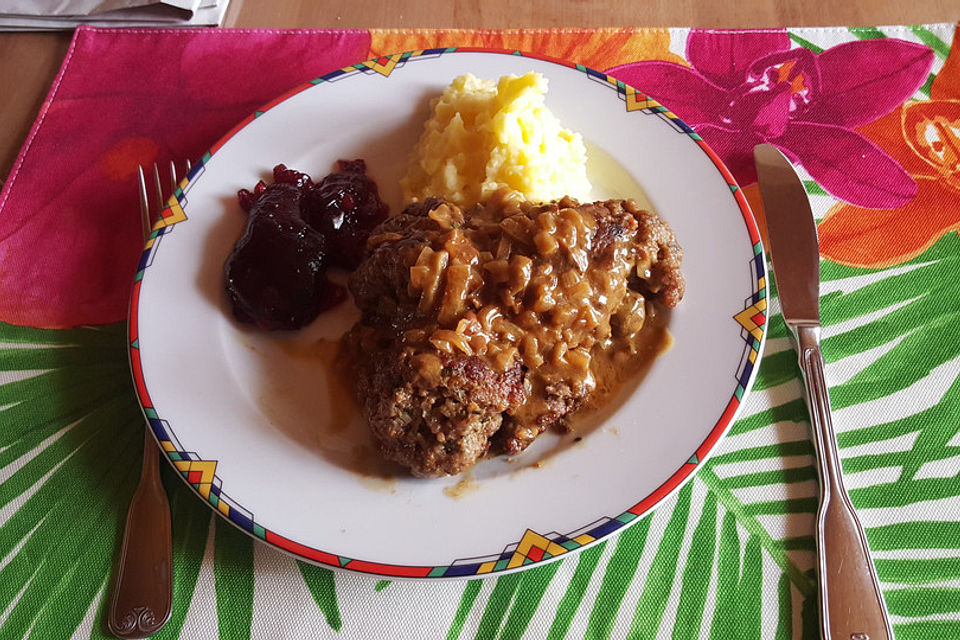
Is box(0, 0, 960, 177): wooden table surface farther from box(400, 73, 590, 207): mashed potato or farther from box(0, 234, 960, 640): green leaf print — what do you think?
box(0, 234, 960, 640): green leaf print

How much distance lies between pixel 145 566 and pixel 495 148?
287cm

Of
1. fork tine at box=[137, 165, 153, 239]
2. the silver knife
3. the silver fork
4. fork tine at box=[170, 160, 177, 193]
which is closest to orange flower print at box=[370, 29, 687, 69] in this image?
the silver knife

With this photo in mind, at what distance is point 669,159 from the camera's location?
15.1ft

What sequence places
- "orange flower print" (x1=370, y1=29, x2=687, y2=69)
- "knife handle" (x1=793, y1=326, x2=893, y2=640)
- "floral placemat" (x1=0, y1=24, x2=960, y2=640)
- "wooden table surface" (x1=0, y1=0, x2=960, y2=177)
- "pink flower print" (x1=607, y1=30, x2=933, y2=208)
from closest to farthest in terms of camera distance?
"knife handle" (x1=793, y1=326, x2=893, y2=640) < "floral placemat" (x1=0, y1=24, x2=960, y2=640) < "pink flower print" (x1=607, y1=30, x2=933, y2=208) < "orange flower print" (x1=370, y1=29, x2=687, y2=69) < "wooden table surface" (x1=0, y1=0, x2=960, y2=177)

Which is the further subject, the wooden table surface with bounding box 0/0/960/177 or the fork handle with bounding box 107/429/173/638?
the wooden table surface with bounding box 0/0/960/177

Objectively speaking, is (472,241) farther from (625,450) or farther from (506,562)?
(506,562)

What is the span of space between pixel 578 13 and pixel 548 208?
291cm

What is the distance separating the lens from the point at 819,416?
395 cm

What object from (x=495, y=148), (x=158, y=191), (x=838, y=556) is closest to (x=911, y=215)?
(x=838, y=556)

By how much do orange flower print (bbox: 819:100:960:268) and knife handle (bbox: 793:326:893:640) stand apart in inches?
41.8

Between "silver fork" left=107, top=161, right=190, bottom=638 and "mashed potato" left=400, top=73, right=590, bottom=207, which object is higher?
"mashed potato" left=400, top=73, right=590, bottom=207

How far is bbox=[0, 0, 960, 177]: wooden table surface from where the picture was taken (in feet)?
19.1

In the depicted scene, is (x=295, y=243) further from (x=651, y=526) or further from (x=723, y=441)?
(x=723, y=441)

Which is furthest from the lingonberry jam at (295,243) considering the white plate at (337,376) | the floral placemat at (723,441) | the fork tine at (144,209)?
the floral placemat at (723,441)
